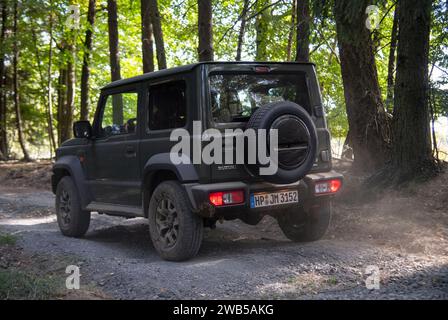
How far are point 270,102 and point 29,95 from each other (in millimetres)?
23555

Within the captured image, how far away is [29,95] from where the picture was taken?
2666 centimetres

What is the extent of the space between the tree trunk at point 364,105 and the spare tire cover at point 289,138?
4219mm

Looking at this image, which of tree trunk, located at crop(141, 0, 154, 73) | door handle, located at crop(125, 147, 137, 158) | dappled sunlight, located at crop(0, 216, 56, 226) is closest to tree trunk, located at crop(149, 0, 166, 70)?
tree trunk, located at crop(141, 0, 154, 73)

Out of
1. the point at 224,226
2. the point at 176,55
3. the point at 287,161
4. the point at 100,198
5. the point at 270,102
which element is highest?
the point at 176,55

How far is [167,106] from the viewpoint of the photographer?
5871 millimetres

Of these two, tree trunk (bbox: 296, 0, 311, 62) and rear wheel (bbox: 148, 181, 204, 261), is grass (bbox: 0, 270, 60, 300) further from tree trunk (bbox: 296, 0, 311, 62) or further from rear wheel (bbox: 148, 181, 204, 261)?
tree trunk (bbox: 296, 0, 311, 62)

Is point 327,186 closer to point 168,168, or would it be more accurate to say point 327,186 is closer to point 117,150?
point 168,168

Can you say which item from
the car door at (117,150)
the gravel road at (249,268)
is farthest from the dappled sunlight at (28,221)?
the car door at (117,150)

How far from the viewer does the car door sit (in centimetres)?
627

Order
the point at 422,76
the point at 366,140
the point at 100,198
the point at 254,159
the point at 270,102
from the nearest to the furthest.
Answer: the point at 254,159 < the point at 270,102 < the point at 100,198 < the point at 422,76 < the point at 366,140

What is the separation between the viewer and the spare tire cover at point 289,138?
5.21m
